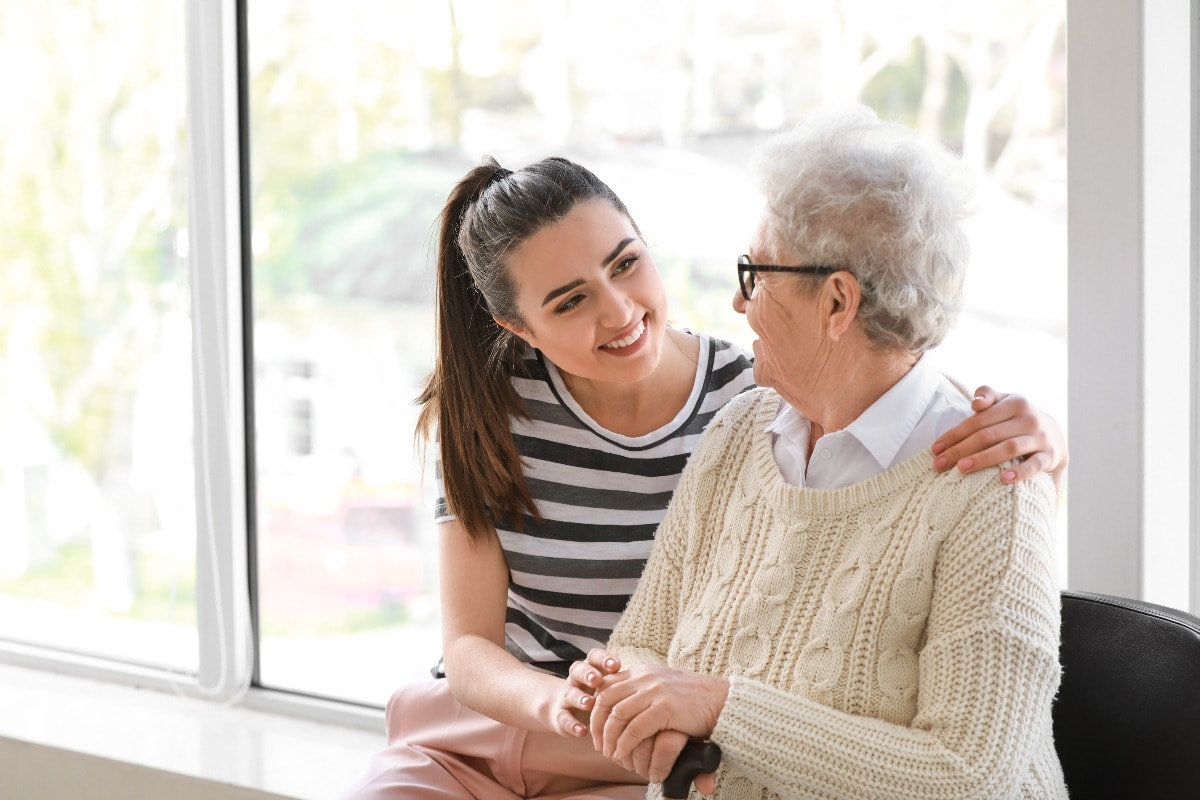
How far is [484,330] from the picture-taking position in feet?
6.24

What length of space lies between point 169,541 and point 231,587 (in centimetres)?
27

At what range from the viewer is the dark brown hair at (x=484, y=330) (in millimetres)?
1752

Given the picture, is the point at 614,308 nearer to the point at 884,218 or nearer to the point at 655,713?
the point at 884,218

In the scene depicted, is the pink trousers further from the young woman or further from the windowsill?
the windowsill

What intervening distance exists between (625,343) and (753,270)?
31 cm

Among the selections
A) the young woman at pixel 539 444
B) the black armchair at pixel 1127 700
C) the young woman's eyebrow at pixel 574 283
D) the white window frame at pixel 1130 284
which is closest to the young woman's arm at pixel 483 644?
the young woman at pixel 539 444

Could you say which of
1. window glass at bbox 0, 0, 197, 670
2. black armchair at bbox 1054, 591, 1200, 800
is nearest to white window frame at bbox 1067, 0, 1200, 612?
black armchair at bbox 1054, 591, 1200, 800

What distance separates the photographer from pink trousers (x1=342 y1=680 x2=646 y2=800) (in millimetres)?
1773

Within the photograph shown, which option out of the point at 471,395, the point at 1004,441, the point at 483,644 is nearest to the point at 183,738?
the point at 483,644

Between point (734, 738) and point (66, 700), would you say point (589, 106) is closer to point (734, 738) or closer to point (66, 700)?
point (734, 738)

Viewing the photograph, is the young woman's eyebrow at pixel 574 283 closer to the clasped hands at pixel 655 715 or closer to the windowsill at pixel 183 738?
the clasped hands at pixel 655 715

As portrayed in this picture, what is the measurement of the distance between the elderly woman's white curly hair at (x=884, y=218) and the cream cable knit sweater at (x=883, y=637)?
0.57ft

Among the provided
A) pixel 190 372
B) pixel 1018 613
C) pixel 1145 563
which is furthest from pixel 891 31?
pixel 190 372

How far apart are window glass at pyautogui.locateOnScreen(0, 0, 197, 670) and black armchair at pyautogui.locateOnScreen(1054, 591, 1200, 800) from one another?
204 cm
